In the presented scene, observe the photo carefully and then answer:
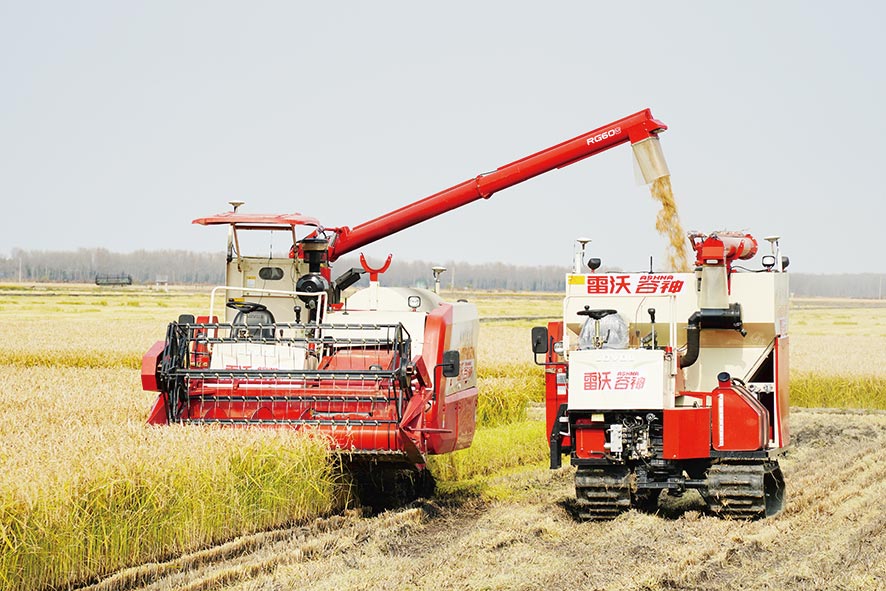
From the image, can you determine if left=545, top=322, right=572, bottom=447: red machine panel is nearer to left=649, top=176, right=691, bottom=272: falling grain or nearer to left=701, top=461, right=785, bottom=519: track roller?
left=701, top=461, right=785, bottom=519: track roller

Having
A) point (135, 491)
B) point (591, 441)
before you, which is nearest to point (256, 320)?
point (591, 441)

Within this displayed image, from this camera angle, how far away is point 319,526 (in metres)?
9.59

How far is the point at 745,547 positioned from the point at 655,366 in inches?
72.5

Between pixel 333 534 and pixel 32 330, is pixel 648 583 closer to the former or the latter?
pixel 333 534

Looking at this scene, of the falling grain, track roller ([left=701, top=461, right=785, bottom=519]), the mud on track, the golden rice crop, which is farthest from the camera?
the falling grain

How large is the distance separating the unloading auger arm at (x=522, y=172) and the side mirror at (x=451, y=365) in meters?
3.99

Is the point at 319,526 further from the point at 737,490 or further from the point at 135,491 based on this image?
the point at 737,490

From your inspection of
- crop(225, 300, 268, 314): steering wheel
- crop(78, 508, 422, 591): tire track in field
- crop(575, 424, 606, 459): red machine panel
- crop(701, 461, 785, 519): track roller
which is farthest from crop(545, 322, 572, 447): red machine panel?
crop(225, 300, 268, 314): steering wheel

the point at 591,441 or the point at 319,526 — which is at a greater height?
the point at 591,441

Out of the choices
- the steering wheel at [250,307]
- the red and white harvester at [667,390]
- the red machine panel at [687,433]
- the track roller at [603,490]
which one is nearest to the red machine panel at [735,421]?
the red and white harvester at [667,390]

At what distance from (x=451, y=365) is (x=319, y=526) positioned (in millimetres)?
1966

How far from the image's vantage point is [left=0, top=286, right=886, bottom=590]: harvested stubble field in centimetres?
747

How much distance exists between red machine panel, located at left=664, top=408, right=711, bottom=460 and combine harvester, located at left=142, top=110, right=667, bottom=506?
1.97 metres

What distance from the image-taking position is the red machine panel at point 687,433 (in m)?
10.0
